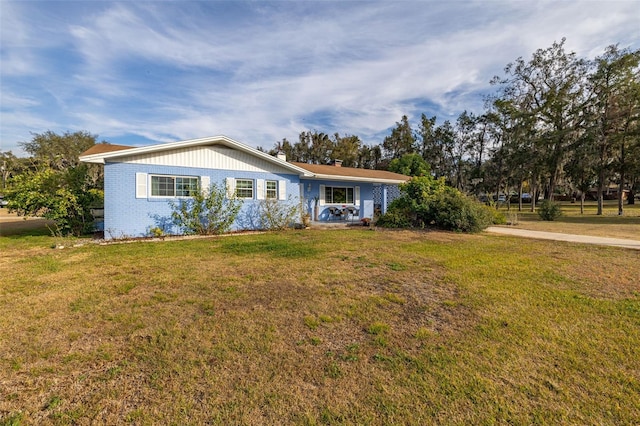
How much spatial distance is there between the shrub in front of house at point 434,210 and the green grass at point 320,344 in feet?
19.7

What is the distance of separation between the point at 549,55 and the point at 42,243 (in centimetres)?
4009

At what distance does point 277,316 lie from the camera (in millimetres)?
3754

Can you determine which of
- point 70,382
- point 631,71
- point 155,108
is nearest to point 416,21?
point 70,382

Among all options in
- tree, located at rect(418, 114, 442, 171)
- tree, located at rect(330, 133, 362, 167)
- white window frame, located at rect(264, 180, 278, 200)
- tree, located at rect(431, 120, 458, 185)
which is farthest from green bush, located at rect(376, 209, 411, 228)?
tree, located at rect(418, 114, 442, 171)

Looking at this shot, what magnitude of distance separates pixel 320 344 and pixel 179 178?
10.1 meters

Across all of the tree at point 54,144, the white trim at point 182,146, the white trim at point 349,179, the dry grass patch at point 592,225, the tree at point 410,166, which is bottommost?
the dry grass patch at point 592,225

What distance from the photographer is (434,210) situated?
13.0m

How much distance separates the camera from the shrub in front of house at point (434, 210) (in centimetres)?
1212

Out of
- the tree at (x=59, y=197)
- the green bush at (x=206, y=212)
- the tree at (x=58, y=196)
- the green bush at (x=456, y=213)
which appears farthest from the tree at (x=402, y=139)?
the tree at (x=59, y=197)

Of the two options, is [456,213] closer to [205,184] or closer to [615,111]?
[205,184]

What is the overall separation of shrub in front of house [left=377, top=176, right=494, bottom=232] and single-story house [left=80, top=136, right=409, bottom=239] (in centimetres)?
340

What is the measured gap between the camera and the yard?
2.16 m

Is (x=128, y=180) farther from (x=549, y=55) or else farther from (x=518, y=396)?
(x=549, y=55)

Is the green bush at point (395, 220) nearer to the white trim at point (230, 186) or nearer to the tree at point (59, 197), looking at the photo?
the white trim at point (230, 186)
